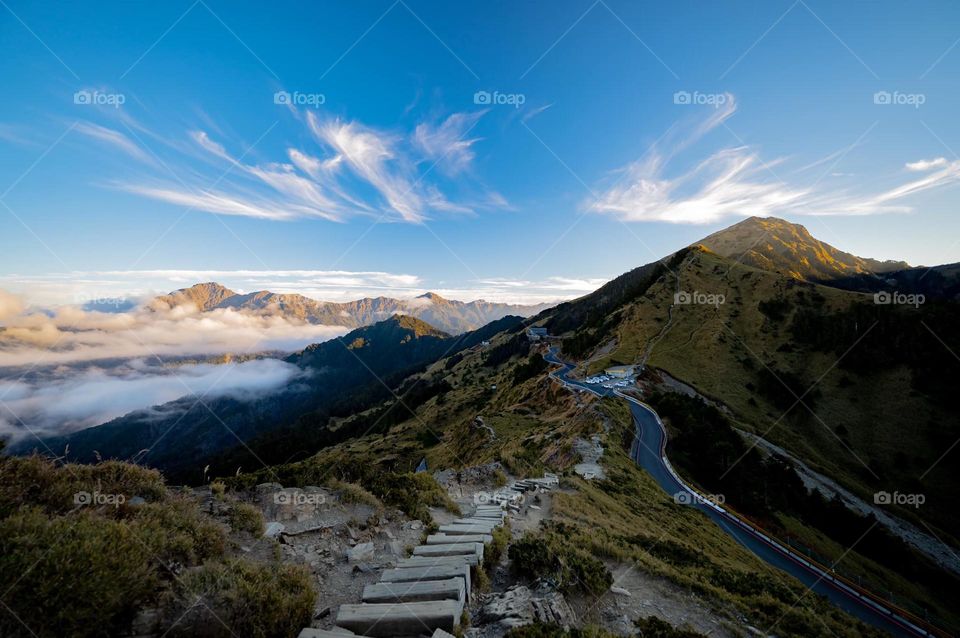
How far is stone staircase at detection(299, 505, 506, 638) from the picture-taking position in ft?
18.6

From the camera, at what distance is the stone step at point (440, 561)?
7.83 meters

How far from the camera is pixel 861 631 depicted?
11.8 m

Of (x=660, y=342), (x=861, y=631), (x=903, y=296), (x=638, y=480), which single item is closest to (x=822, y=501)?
(x=638, y=480)

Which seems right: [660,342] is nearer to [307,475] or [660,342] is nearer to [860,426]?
[860,426]

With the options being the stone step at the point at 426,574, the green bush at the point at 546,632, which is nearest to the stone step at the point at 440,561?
the stone step at the point at 426,574

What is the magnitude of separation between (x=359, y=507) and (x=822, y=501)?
176 ft

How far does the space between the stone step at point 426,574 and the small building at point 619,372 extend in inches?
2652

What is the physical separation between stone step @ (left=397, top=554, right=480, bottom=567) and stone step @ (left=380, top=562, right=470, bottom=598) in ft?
1.07

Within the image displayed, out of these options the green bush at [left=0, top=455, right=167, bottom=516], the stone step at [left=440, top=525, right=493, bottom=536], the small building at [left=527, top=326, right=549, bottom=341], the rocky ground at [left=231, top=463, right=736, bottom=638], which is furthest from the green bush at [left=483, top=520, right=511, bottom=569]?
the small building at [left=527, top=326, right=549, bottom=341]

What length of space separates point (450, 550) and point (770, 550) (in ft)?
86.9

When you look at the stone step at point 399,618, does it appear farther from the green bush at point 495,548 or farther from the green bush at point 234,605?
the green bush at point 495,548

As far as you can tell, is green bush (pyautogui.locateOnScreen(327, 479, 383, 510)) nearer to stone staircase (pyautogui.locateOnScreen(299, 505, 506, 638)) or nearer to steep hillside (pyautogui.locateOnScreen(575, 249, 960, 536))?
stone staircase (pyautogui.locateOnScreen(299, 505, 506, 638))

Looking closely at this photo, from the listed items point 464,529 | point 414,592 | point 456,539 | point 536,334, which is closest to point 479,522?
point 464,529

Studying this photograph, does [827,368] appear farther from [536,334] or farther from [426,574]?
[536,334]
